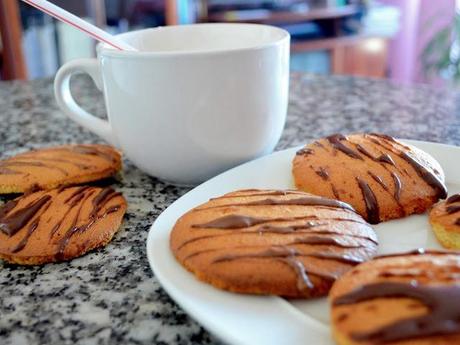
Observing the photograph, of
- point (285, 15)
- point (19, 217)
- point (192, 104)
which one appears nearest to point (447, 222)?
point (192, 104)

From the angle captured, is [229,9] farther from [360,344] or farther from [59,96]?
[360,344]

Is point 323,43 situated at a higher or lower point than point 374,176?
lower

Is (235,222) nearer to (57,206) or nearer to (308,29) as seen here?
(57,206)

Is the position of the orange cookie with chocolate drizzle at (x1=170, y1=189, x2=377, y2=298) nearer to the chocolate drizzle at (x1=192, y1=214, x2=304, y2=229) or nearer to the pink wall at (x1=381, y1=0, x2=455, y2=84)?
the chocolate drizzle at (x1=192, y1=214, x2=304, y2=229)

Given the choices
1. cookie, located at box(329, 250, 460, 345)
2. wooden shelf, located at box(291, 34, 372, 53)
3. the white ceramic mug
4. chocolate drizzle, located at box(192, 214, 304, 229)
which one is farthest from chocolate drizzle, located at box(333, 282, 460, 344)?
wooden shelf, located at box(291, 34, 372, 53)

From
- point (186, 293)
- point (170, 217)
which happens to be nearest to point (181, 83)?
point (170, 217)

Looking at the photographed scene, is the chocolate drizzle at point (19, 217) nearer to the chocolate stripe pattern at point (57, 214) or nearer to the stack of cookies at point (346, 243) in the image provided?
Answer: the chocolate stripe pattern at point (57, 214)
